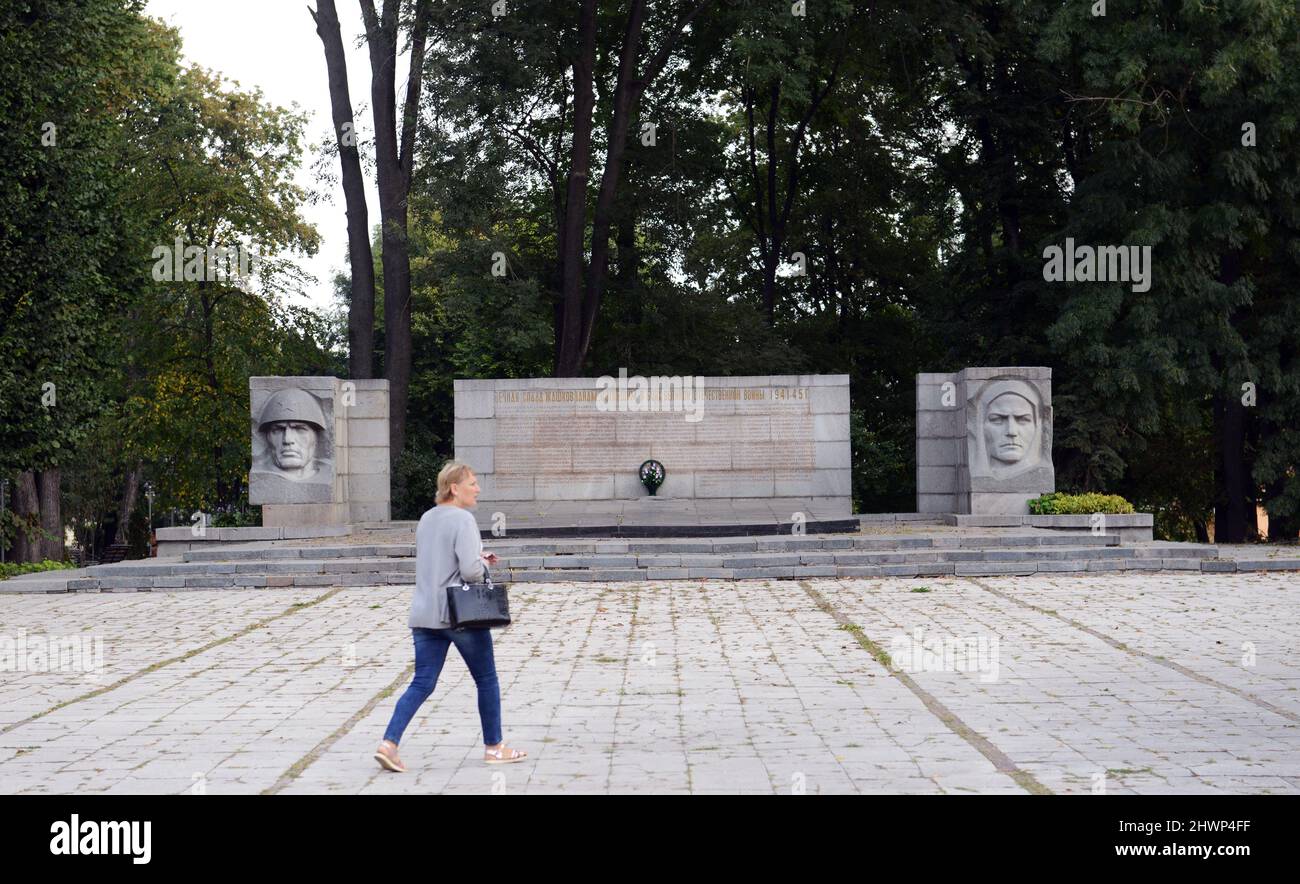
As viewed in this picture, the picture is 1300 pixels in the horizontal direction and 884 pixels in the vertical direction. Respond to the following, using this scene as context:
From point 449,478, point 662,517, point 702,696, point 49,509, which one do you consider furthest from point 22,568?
point 449,478

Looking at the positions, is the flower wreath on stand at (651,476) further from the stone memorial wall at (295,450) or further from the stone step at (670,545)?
the stone memorial wall at (295,450)

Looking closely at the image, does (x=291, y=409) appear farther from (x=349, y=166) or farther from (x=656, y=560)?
(x=349, y=166)

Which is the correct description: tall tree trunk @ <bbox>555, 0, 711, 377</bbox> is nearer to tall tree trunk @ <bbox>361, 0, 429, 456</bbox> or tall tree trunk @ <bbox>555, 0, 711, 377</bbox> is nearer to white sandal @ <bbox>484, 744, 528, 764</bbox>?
tall tree trunk @ <bbox>361, 0, 429, 456</bbox>

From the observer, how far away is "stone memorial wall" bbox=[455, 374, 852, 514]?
940 inches

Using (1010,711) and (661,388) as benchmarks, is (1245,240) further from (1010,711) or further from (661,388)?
(1010,711)

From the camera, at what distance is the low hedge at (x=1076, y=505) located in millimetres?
22391

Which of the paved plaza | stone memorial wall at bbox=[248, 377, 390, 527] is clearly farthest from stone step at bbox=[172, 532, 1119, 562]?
the paved plaza

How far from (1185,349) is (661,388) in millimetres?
10913

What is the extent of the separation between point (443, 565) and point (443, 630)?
351 mm

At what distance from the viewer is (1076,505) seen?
885 inches

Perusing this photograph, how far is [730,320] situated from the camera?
33.2 m

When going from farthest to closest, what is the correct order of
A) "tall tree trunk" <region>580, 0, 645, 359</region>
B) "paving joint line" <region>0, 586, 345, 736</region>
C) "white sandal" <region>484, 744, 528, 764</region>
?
1. "tall tree trunk" <region>580, 0, 645, 359</region>
2. "paving joint line" <region>0, 586, 345, 736</region>
3. "white sandal" <region>484, 744, 528, 764</region>

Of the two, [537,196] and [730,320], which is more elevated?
[537,196]
